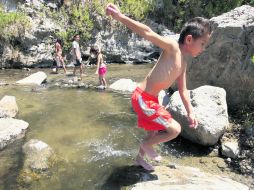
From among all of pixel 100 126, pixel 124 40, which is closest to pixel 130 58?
pixel 124 40

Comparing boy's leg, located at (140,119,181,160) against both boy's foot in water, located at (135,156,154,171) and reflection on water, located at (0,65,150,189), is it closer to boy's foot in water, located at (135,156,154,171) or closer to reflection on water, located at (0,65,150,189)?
boy's foot in water, located at (135,156,154,171)

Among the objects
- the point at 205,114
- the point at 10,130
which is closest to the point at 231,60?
the point at 205,114

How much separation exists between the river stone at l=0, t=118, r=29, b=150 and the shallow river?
134 mm

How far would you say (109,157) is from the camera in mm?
6020

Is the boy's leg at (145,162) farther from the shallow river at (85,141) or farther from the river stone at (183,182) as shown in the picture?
the shallow river at (85,141)

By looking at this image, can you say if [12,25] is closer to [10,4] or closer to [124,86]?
[10,4]

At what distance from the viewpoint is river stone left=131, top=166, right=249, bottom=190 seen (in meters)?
4.56

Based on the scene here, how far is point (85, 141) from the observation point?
22.2 feet

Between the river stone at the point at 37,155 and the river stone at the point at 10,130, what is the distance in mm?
692

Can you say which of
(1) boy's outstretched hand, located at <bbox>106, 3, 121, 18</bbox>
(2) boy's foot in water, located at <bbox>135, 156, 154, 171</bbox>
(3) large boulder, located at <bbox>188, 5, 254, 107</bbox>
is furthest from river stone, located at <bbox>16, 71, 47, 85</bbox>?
(1) boy's outstretched hand, located at <bbox>106, 3, 121, 18</bbox>

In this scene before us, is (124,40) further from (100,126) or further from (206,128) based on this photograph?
(206,128)

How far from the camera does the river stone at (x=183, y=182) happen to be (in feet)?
15.0

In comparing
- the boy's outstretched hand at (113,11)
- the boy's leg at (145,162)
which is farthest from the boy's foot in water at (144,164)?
the boy's outstretched hand at (113,11)

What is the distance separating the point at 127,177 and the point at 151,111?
110cm
